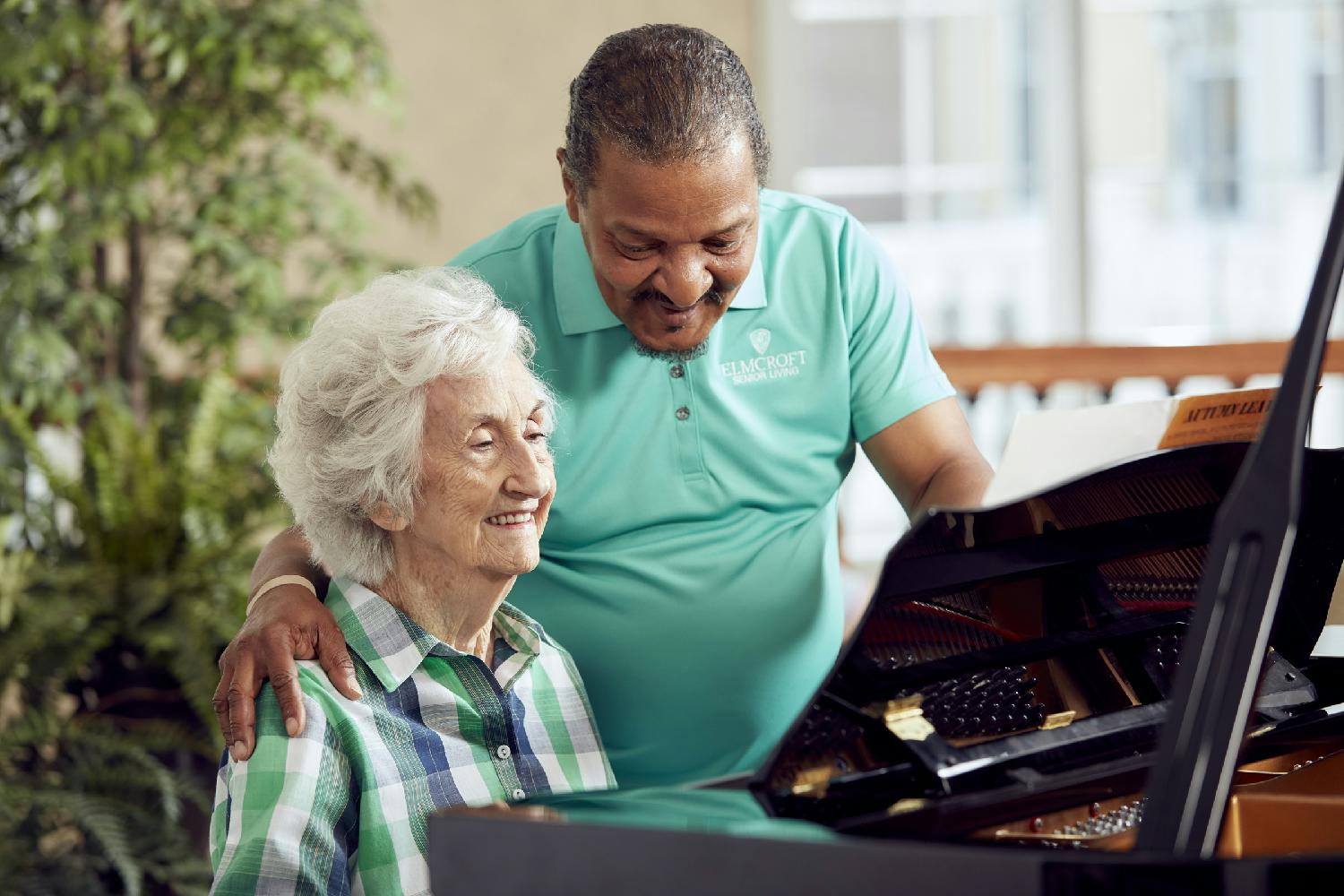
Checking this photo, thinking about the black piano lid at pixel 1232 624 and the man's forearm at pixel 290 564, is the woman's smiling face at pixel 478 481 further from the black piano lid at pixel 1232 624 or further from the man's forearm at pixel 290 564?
the black piano lid at pixel 1232 624

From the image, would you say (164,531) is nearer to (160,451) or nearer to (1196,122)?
(160,451)

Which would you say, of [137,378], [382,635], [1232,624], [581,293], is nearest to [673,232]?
[581,293]

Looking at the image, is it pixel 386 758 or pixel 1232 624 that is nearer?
pixel 1232 624

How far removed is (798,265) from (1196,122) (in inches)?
144

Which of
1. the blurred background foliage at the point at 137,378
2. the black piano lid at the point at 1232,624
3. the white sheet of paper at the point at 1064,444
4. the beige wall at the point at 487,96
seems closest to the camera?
the black piano lid at the point at 1232,624

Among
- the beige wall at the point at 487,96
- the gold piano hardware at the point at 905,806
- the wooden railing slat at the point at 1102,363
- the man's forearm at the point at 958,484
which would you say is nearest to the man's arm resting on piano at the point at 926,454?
the man's forearm at the point at 958,484

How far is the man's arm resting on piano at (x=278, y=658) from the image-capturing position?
1325 mm

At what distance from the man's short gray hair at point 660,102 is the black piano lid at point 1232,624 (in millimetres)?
766

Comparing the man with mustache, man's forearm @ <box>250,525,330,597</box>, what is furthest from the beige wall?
man's forearm @ <box>250,525,330,597</box>

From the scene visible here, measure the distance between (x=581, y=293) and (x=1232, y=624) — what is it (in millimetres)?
1095

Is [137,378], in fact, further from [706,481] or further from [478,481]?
[478,481]

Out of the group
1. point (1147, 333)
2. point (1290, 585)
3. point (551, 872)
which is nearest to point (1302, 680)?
point (1290, 585)

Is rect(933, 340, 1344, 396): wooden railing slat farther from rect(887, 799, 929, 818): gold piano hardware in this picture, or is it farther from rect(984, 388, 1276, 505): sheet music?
rect(887, 799, 929, 818): gold piano hardware

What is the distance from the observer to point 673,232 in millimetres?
1510
